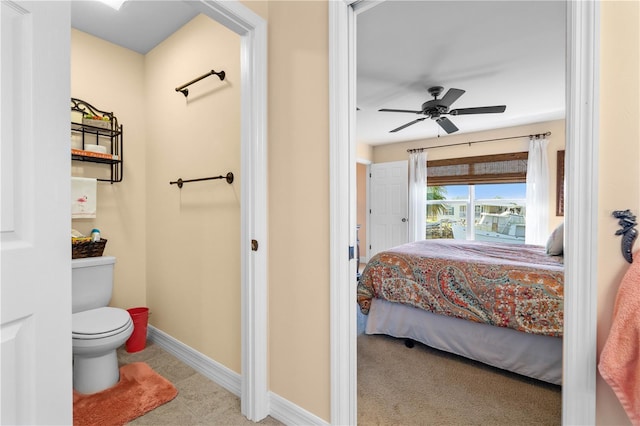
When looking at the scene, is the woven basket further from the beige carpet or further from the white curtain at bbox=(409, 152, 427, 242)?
the white curtain at bbox=(409, 152, 427, 242)

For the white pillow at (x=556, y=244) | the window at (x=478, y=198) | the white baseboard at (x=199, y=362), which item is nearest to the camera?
the white baseboard at (x=199, y=362)

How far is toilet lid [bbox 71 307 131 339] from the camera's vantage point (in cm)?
176

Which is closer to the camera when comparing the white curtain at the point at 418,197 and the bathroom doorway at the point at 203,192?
the bathroom doorway at the point at 203,192

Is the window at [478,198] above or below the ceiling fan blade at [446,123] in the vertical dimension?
below

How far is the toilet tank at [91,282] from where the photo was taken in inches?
80.7

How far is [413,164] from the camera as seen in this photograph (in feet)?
18.9

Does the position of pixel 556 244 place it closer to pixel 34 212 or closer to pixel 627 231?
pixel 627 231

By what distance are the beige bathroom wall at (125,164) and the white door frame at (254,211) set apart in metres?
1.49

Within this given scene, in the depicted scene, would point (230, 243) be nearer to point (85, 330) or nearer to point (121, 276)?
point (85, 330)

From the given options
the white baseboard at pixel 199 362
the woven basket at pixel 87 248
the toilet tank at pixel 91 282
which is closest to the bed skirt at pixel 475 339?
the white baseboard at pixel 199 362

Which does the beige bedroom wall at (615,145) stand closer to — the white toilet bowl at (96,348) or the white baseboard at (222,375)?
the white baseboard at (222,375)

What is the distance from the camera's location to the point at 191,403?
1776mm

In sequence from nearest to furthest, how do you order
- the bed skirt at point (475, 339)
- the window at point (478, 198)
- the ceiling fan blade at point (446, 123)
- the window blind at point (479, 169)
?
the bed skirt at point (475, 339), the ceiling fan blade at point (446, 123), the window blind at point (479, 169), the window at point (478, 198)

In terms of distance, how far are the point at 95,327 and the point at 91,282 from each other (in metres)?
0.44
